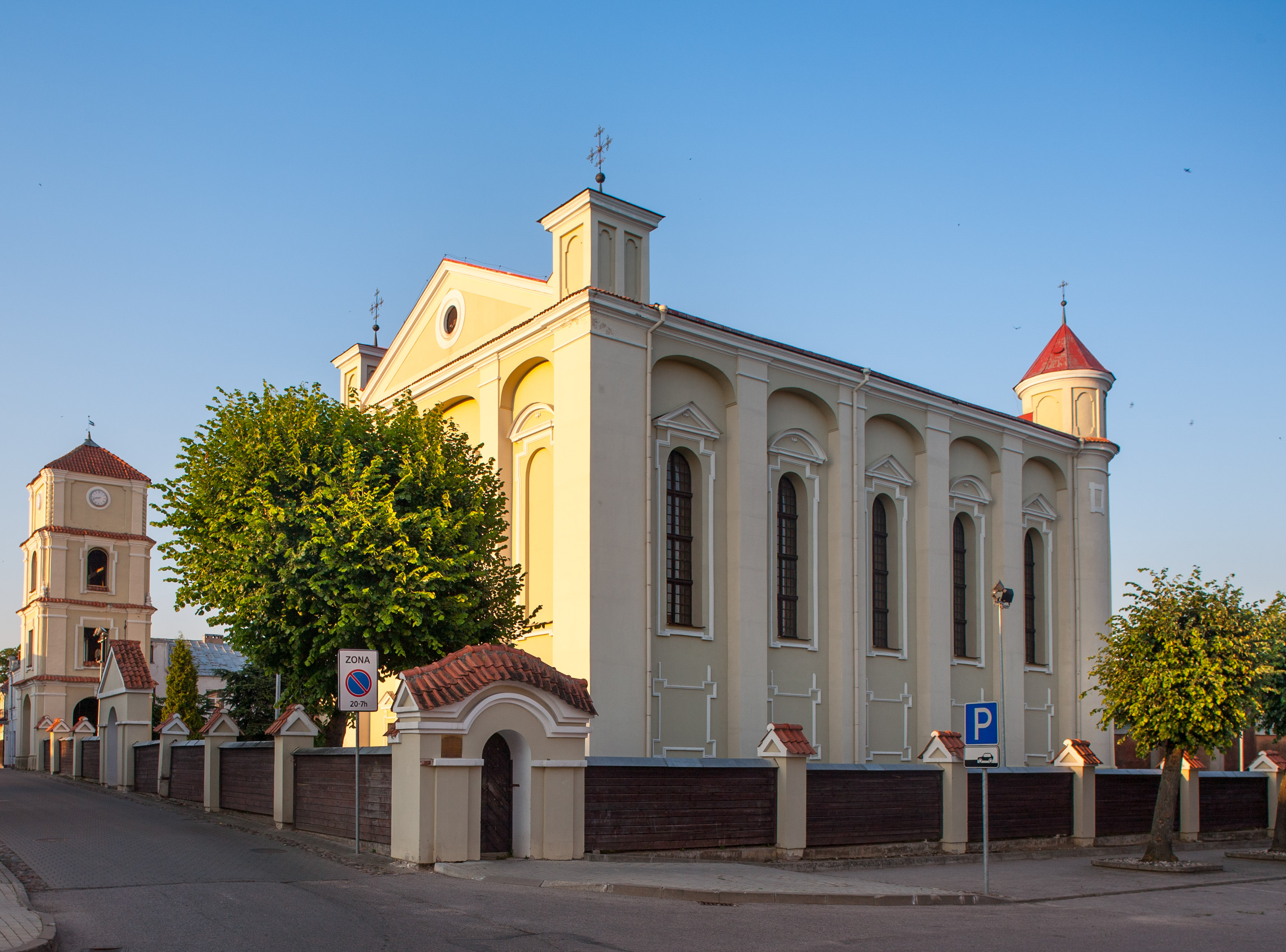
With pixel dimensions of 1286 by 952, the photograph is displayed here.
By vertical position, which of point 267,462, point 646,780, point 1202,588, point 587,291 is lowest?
point 646,780

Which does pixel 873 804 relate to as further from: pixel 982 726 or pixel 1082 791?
pixel 1082 791

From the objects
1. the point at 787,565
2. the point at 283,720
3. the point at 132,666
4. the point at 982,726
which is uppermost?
the point at 787,565

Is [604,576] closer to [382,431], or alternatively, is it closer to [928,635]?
[382,431]

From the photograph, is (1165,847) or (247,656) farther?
(247,656)

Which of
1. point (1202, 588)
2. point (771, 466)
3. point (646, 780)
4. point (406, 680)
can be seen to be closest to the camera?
point (406, 680)

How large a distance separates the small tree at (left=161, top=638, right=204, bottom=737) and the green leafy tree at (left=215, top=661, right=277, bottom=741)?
15.0ft

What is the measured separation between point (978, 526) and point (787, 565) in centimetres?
810

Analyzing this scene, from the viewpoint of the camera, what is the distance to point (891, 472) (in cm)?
3012

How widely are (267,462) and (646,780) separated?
385 inches

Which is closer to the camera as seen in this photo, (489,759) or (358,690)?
(489,759)

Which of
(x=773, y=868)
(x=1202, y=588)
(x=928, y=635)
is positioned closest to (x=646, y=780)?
(x=773, y=868)

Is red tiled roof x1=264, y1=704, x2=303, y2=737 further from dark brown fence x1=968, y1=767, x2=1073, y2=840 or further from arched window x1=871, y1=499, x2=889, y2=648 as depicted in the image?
arched window x1=871, y1=499, x2=889, y2=648

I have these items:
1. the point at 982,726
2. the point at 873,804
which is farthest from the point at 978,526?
the point at 982,726

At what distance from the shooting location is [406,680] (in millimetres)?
15602
